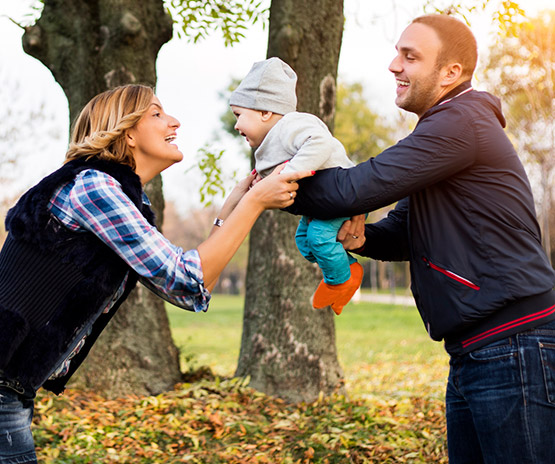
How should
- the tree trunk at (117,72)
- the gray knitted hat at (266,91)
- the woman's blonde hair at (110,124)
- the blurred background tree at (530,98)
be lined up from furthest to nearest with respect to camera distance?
1. the blurred background tree at (530,98)
2. the tree trunk at (117,72)
3. the gray knitted hat at (266,91)
4. the woman's blonde hair at (110,124)

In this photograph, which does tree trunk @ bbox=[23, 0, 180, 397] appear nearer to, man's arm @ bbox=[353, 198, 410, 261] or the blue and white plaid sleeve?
man's arm @ bbox=[353, 198, 410, 261]

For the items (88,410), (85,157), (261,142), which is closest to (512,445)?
(261,142)

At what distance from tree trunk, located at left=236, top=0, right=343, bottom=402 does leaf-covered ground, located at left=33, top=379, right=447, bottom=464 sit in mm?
255

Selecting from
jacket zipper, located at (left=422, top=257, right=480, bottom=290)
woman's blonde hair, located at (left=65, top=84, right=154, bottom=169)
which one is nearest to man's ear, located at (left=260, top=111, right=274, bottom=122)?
woman's blonde hair, located at (left=65, top=84, right=154, bottom=169)

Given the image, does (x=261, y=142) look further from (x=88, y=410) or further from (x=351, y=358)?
(x=351, y=358)

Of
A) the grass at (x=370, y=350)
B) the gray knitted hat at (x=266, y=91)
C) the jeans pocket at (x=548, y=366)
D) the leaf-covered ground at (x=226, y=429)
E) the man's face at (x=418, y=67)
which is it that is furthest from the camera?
the grass at (x=370, y=350)

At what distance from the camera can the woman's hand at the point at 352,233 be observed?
2.67 meters

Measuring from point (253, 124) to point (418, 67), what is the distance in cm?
88

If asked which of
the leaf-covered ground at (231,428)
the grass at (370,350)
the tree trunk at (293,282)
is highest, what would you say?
the tree trunk at (293,282)

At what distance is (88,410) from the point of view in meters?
5.46

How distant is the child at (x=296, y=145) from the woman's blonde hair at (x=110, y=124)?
50cm

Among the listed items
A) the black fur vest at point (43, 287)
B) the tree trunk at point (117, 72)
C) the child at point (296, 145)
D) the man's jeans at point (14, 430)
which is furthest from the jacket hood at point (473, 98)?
the tree trunk at point (117, 72)

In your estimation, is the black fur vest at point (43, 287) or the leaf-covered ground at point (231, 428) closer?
the black fur vest at point (43, 287)

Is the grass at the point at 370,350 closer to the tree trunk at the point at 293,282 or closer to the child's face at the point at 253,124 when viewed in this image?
the tree trunk at the point at 293,282
